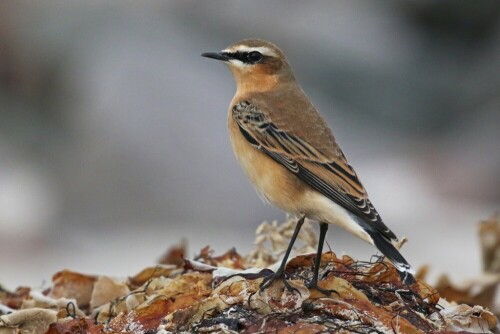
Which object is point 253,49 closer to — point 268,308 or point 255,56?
point 255,56

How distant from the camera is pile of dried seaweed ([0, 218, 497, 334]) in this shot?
540 centimetres

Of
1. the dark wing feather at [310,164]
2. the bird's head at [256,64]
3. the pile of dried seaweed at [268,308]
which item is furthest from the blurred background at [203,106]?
the pile of dried seaweed at [268,308]

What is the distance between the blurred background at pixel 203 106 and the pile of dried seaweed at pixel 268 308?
7261 mm

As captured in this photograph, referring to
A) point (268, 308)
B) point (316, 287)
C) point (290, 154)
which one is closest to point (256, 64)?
point (290, 154)

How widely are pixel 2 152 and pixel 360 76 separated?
5.13 metres

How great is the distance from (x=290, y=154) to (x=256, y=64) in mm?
1086

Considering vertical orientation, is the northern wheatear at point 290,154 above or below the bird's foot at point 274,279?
above

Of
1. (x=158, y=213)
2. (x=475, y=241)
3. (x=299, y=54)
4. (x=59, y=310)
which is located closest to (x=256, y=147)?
(x=59, y=310)

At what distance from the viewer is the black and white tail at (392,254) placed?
577cm

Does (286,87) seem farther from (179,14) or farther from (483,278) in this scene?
(179,14)

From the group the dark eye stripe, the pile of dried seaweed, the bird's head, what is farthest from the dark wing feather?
the dark eye stripe

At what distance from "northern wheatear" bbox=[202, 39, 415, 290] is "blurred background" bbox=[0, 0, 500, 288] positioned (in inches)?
240

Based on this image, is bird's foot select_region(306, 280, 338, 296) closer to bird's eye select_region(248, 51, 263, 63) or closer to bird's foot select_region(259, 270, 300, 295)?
bird's foot select_region(259, 270, 300, 295)

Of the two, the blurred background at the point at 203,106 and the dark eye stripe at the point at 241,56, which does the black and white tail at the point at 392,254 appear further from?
the blurred background at the point at 203,106
